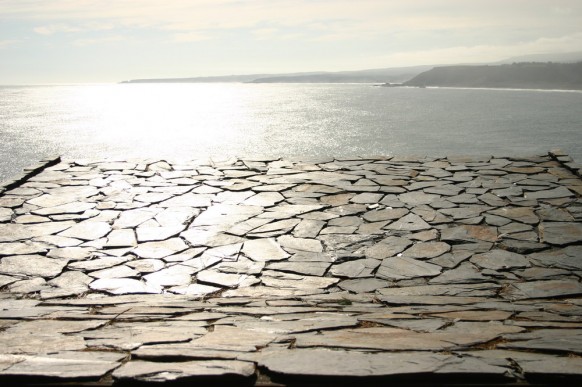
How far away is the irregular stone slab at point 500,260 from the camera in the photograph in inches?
202

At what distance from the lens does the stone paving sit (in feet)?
8.03

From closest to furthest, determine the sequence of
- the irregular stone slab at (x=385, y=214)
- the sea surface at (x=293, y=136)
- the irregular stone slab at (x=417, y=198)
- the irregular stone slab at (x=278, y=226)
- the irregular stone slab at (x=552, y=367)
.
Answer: the irregular stone slab at (x=552, y=367)
the irregular stone slab at (x=278, y=226)
the irregular stone slab at (x=385, y=214)
the irregular stone slab at (x=417, y=198)
the sea surface at (x=293, y=136)

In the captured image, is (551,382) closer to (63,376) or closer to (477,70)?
(63,376)

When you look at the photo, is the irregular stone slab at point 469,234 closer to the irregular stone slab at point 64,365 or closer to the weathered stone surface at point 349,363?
the weathered stone surface at point 349,363

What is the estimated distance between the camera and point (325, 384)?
2.24m

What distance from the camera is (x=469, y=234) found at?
6.04 meters

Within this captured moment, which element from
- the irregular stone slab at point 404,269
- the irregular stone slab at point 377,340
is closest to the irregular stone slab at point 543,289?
the irregular stone slab at point 404,269

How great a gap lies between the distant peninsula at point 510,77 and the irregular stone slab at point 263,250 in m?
146

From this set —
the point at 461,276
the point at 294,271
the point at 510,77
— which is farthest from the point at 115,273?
the point at 510,77

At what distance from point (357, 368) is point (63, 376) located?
129 cm

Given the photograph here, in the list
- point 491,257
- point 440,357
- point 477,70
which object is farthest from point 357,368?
point 477,70

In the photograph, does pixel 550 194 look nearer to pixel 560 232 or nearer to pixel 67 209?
pixel 560 232

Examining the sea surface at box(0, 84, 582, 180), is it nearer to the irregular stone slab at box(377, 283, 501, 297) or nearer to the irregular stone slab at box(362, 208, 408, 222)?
the irregular stone slab at box(362, 208, 408, 222)

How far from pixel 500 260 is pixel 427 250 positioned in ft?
2.39
